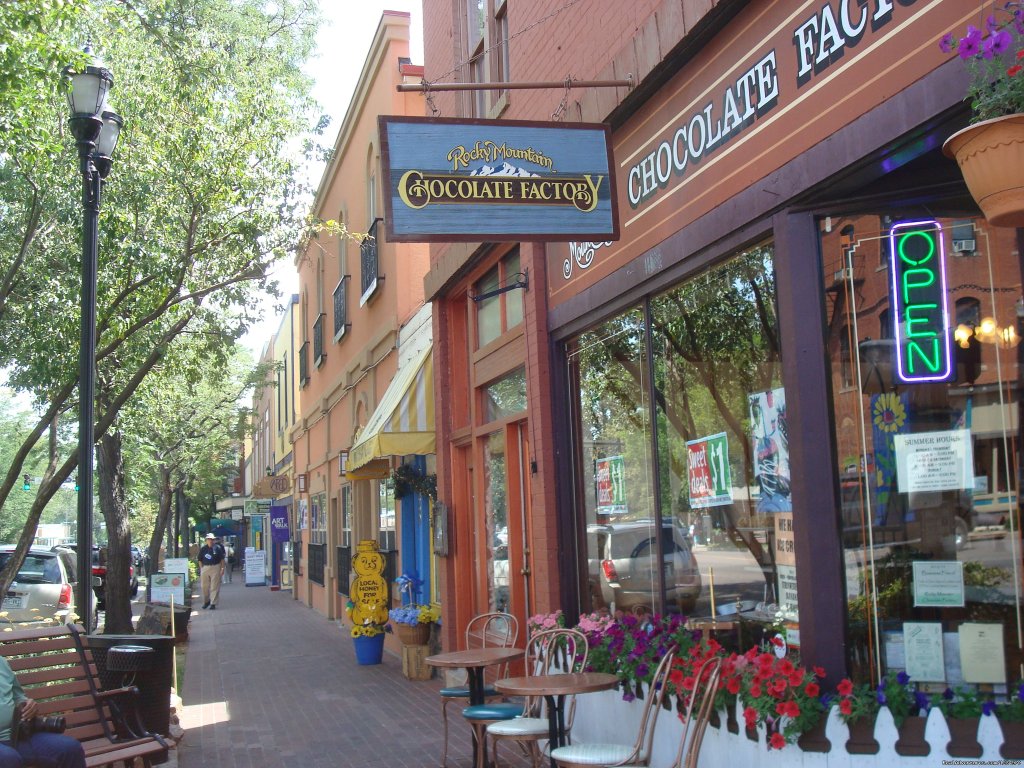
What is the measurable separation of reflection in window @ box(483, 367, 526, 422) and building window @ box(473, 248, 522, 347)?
0.46m

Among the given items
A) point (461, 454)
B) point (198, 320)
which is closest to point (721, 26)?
point (461, 454)

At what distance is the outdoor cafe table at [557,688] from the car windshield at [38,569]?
1237 centimetres

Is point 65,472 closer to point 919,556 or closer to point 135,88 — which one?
point 135,88

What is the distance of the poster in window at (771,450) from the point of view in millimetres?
5395

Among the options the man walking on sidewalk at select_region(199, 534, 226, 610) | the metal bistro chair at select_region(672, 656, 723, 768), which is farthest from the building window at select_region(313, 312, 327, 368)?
the metal bistro chair at select_region(672, 656, 723, 768)

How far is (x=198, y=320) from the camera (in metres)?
14.9

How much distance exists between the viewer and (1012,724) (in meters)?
4.29

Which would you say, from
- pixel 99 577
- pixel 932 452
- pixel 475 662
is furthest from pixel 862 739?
pixel 99 577

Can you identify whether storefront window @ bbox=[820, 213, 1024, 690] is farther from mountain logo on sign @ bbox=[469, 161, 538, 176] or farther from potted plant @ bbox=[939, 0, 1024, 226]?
mountain logo on sign @ bbox=[469, 161, 538, 176]

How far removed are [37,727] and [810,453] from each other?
4.37 meters

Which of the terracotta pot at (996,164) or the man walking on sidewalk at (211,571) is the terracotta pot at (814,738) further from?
the man walking on sidewalk at (211,571)

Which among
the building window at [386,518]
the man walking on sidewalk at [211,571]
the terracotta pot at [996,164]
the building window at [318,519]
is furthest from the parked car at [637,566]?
the man walking on sidewalk at [211,571]

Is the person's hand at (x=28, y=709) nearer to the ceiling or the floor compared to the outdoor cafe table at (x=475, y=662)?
nearer to the ceiling

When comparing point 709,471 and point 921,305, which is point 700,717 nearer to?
point 709,471
